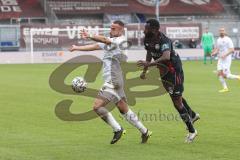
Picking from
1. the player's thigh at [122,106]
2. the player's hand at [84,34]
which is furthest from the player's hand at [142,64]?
the player's hand at [84,34]

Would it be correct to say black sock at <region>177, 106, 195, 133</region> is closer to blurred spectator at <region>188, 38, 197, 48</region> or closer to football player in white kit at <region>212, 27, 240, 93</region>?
football player in white kit at <region>212, 27, 240, 93</region>

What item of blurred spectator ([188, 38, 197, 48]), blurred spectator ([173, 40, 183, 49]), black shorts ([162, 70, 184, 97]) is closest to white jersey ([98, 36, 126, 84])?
black shorts ([162, 70, 184, 97])

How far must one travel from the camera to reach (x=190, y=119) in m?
12.5

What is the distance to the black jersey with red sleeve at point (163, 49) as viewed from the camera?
39.5 ft

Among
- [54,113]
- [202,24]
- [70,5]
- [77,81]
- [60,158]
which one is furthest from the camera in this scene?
[70,5]

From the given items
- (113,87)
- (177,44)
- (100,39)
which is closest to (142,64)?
(113,87)

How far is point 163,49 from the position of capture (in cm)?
1200

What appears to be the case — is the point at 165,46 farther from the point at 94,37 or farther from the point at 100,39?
the point at 94,37

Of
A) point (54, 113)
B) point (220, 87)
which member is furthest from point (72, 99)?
point (220, 87)

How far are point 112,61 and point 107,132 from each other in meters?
2.16

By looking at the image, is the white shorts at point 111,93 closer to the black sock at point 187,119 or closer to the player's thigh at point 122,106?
the player's thigh at point 122,106

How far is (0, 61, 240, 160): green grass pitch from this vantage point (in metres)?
11.0

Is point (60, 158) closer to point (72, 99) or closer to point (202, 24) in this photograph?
point (72, 99)

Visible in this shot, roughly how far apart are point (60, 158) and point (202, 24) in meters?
45.0
